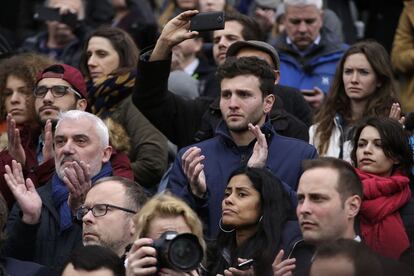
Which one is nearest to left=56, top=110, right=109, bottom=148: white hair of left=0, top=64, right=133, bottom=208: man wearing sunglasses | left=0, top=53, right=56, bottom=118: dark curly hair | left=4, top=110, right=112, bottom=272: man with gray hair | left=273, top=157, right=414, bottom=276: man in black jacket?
left=4, top=110, right=112, bottom=272: man with gray hair

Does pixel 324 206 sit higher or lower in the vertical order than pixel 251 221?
higher

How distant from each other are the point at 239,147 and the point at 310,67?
2441mm

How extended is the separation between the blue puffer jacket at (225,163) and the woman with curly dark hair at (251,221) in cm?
31

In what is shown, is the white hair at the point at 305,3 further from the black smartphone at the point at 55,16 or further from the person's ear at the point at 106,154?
the person's ear at the point at 106,154

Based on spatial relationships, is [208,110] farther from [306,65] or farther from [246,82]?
[306,65]

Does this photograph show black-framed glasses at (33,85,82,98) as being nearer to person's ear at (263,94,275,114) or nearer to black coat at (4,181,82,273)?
black coat at (4,181,82,273)

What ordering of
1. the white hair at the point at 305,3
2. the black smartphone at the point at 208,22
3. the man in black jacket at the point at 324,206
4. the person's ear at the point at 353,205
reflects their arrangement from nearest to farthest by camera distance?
the man in black jacket at the point at 324,206 < the person's ear at the point at 353,205 < the black smartphone at the point at 208,22 < the white hair at the point at 305,3

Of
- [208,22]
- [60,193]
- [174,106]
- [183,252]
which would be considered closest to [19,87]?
[174,106]

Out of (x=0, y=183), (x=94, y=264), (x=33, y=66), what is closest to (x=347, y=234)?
(x=94, y=264)

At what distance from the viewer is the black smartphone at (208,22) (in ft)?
31.4

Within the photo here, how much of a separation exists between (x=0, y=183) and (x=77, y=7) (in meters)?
3.99

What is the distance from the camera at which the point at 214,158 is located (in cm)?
961

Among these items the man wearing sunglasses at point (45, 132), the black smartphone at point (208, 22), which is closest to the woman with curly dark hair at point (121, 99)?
the man wearing sunglasses at point (45, 132)

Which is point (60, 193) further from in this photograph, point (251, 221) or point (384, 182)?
point (384, 182)
